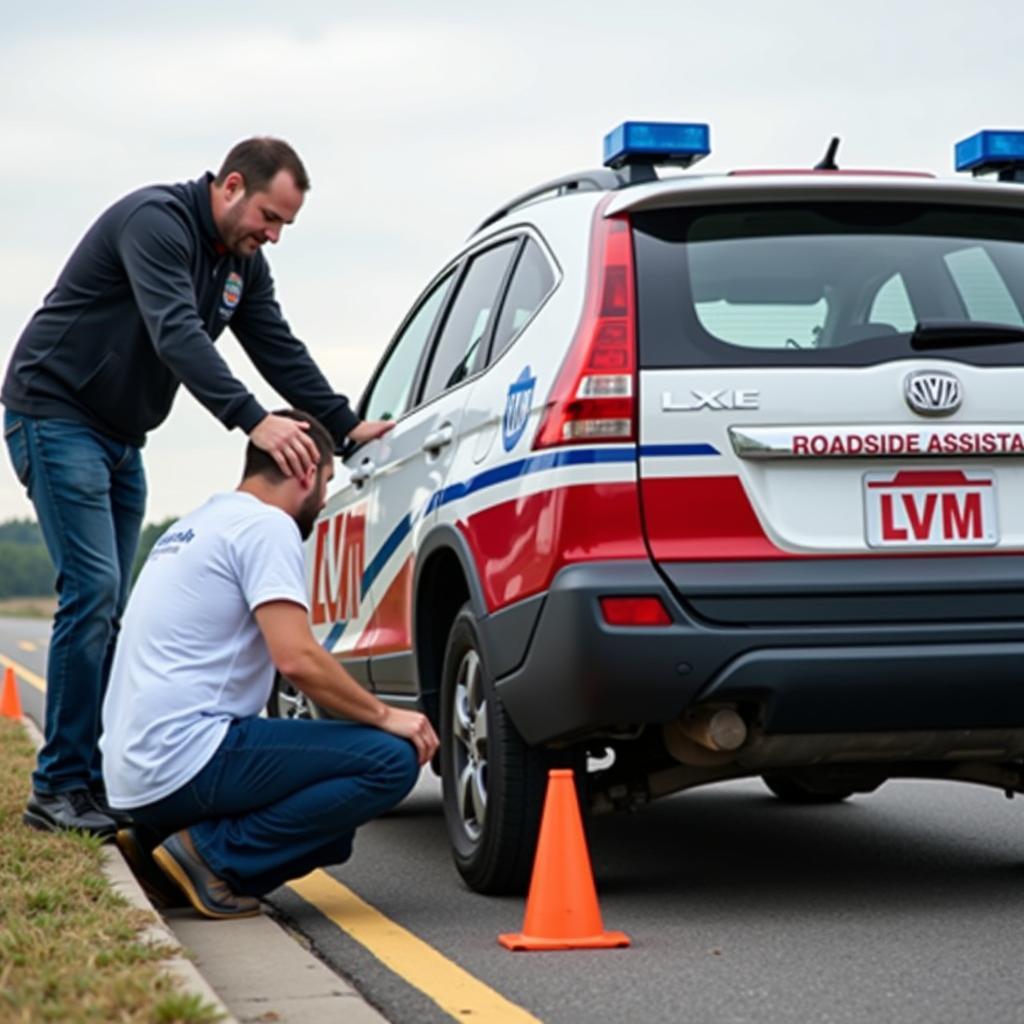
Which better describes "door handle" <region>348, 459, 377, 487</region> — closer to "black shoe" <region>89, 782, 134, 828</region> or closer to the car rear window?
"black shoe" <region>89, 782, 134, 828</region>

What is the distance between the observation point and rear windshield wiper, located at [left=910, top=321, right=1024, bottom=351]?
197 inches

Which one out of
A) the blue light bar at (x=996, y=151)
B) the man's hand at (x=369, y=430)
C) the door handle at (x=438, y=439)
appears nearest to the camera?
the blue light bar at (x=996, y=151)

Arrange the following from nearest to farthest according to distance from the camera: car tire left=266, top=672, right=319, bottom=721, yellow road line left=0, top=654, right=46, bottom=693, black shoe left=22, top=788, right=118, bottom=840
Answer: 1. black shoe left=22, top=788, right=118, bottom=840
2. car tire left=266, top=672, right=319, bottom=721
3. yellow road line left=0, top=654, right=46, bottom=693

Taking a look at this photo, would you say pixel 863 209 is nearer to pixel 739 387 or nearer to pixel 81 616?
pixel 739 387

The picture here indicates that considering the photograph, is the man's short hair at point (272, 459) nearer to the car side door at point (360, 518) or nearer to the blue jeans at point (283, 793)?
the blue jeans at point (283, 793)

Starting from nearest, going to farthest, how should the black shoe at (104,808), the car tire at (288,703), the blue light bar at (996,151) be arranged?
the blue light bar at (996,151), the black shoe at (104,808), the car tire at (288,703)

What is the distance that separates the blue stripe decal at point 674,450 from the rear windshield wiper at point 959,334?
0.61 meters

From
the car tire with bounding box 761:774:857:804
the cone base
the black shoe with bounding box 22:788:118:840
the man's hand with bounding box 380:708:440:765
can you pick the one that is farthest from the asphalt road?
the black shoe with bounding box 22:788:118:840

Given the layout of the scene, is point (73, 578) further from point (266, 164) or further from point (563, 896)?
point (563, 896)

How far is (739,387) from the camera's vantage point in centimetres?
484

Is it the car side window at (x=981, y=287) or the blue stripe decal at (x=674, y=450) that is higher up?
the car side window at (x=981, y=287)

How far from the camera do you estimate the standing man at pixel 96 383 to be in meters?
6.20

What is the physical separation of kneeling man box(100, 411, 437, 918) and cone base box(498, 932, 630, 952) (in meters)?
0.59

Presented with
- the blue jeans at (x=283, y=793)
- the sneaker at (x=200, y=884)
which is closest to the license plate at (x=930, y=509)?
the blue jeans at (x=283, y=793)
